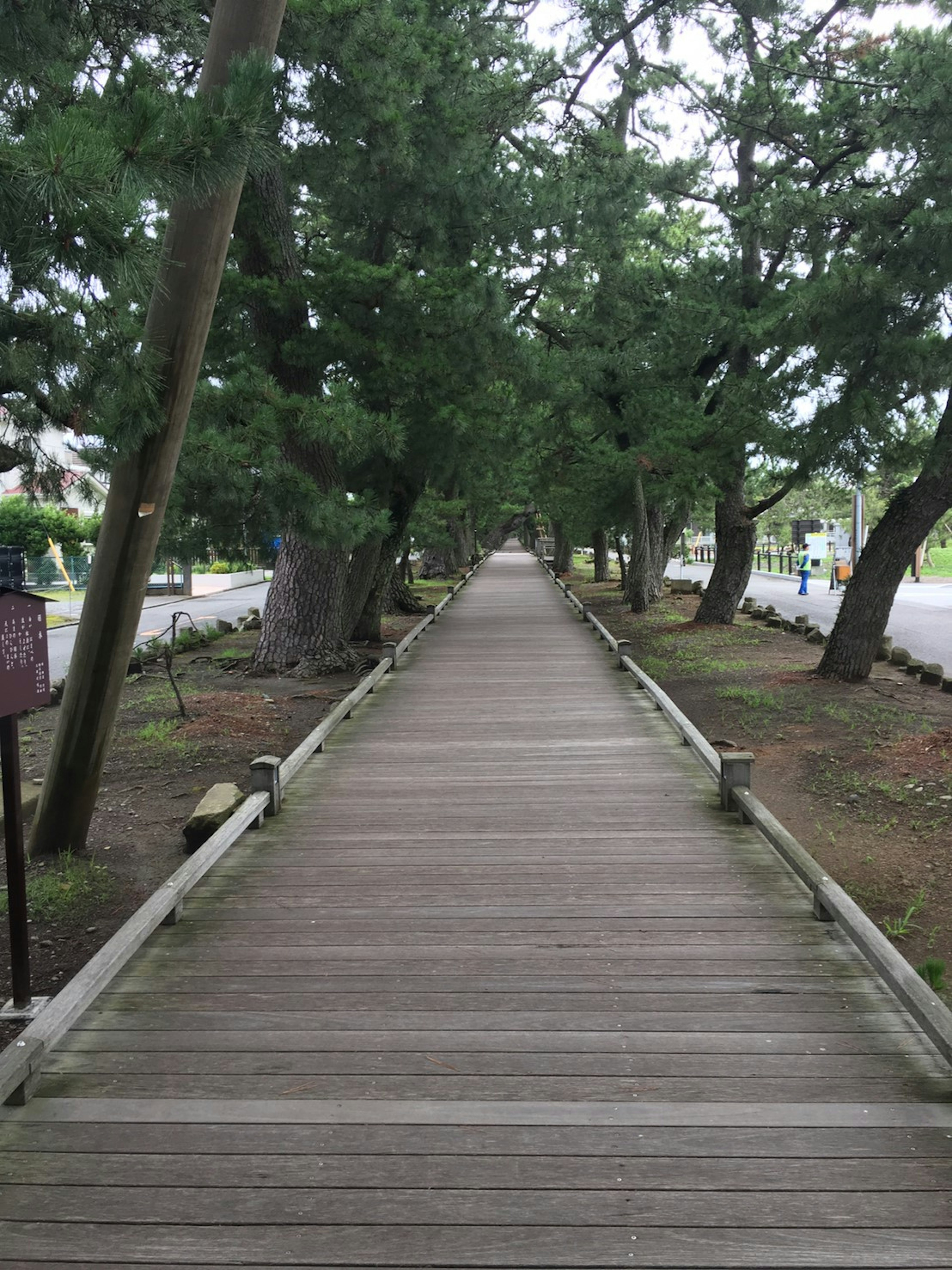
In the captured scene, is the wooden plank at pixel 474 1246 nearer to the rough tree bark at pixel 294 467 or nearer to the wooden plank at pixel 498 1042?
the wooden plank at pixel 498 1042

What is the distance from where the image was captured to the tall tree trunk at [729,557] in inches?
649

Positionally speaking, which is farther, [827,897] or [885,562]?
[885,562]

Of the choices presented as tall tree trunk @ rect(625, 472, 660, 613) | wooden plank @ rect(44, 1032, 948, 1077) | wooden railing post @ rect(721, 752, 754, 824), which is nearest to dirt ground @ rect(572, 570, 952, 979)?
wooden railing post @ rect(721, 752, 754, 824)

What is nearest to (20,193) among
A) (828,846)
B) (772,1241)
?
(772,1241)

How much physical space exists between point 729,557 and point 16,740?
1493 centimetres

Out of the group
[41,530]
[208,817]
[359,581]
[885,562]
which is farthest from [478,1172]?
[41,530]

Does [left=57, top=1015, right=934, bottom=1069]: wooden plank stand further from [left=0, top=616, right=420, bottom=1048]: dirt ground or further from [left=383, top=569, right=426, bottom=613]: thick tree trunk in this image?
[left=383, top=569, right=426, bottom=613]: thick tree trunk

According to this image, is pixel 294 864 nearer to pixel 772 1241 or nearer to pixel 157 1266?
pixel 157 1266

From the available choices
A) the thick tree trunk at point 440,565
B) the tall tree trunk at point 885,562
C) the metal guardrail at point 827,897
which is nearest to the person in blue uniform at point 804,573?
the thick tree trunk at point 440,565

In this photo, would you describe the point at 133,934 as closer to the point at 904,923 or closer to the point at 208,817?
the point at 208,817

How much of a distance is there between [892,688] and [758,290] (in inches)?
278

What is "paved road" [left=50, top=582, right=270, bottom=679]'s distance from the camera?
1842 centimetres

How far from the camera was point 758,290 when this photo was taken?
14539 mm

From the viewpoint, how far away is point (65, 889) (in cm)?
533
